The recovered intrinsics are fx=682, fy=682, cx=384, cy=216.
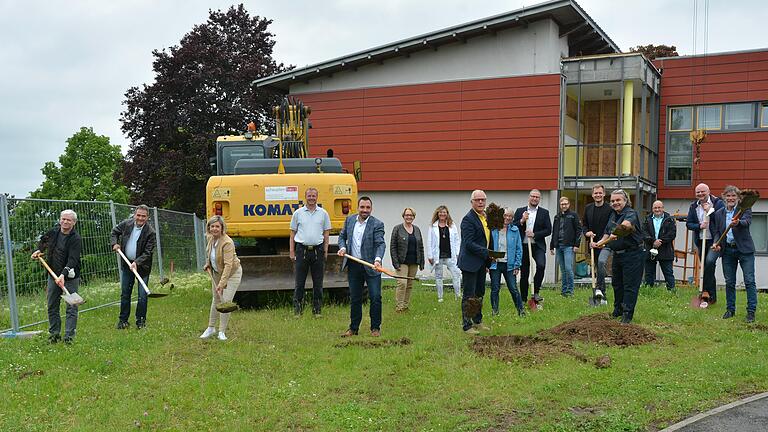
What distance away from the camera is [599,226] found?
10.7m

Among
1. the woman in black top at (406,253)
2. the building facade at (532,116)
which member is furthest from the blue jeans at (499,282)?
the building facade at (532,116)

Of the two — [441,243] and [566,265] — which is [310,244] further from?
[566,265]

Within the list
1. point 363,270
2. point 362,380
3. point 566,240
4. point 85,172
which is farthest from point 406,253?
point 85,172

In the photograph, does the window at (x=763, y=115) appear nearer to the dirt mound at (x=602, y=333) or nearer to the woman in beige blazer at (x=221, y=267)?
the dirt mound at (x=602, y=333)

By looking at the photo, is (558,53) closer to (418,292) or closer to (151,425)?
(418,292)

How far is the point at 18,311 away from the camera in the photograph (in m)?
9.32

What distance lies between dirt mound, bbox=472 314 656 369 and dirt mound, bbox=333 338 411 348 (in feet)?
2.85

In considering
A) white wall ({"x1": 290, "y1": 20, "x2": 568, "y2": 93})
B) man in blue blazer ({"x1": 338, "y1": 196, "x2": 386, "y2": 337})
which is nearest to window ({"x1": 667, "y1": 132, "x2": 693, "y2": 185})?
white wall ({"x1": 290, "y1": 20, "x2": 568, "y2": 93})

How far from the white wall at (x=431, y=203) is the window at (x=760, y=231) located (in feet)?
18.1

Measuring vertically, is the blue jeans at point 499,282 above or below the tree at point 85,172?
below

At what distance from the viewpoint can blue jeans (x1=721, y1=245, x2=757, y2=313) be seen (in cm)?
907

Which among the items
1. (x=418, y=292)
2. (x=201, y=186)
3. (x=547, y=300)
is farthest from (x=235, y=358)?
(x=201, y=186)

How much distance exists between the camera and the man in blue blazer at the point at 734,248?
9.07 metres

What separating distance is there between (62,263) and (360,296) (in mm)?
3675
